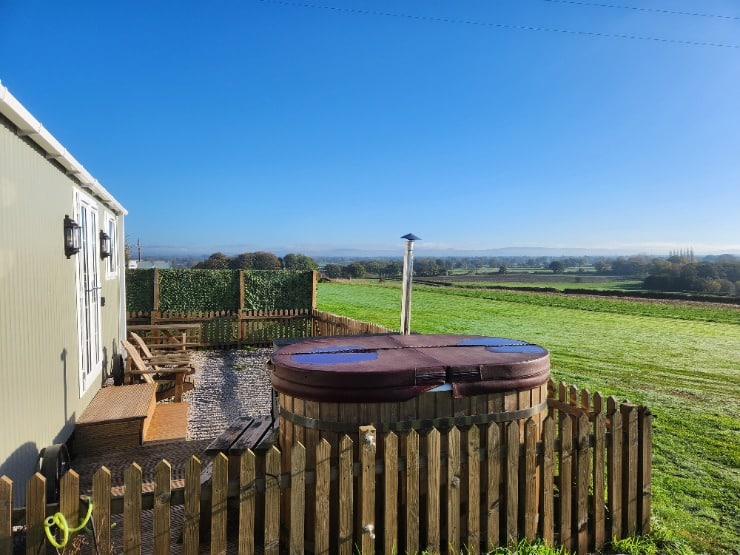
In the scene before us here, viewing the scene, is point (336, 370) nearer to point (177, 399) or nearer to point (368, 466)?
point (368, 466)

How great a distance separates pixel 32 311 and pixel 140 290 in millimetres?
11218

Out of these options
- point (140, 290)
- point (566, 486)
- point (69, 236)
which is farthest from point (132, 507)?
point (140, 290)

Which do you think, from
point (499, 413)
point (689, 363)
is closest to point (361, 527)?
point (499, 413)

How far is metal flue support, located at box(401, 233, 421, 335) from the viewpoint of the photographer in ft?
19.0

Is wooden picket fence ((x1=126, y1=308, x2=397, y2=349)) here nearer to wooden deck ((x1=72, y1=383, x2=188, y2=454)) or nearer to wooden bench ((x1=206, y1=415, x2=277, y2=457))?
wooden deck ((x1=72, y1=383, x2=188, y2=454))

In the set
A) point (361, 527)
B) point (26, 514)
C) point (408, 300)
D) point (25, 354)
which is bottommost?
point (361, 527)

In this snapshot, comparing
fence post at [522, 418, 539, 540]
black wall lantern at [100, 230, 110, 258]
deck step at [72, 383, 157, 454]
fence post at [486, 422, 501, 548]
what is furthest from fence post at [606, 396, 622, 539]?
black wall lantern at [100, 230, 110, 258]

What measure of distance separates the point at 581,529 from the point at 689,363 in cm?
1093

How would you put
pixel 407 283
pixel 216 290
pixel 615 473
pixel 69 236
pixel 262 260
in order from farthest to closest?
pixel 262 260 → pixel 216 290 → pixel 69 236 → pixel 407 283 → pixel 615 473

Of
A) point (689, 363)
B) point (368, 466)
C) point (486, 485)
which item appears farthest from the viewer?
point (689, 363)

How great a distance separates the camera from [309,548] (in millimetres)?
3385

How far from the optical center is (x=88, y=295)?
750cm

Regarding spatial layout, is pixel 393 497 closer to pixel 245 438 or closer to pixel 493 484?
pixel 493 484

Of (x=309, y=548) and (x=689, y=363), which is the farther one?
(x=689, y=363)
